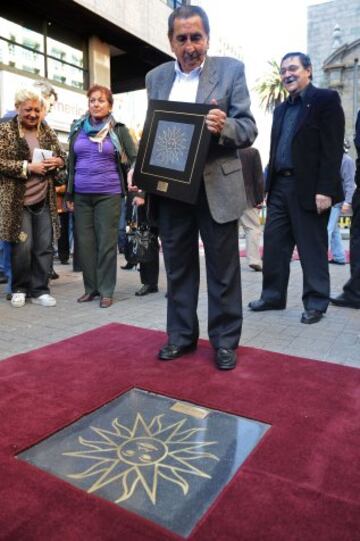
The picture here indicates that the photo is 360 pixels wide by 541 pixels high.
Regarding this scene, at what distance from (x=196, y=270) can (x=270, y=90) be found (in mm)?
52721

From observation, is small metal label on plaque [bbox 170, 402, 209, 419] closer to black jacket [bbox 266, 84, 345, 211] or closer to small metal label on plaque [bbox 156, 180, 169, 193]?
small metal label on plaque [bbox 156, 180, 169, 193]

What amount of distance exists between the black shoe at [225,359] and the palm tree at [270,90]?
51.5m

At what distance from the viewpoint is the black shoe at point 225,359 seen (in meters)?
2.98

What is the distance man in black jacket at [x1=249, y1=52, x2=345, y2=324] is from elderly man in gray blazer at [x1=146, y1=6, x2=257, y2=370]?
4.33 ft

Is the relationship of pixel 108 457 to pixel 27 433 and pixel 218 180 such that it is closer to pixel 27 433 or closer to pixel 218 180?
pixel 27 433

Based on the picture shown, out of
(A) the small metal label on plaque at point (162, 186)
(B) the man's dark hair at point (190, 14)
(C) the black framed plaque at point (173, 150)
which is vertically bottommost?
(A) the small metal label on plaque at point (162, 186)

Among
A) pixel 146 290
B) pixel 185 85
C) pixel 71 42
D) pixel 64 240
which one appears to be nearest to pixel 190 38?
pixel 185 85

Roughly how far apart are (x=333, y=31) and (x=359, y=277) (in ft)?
105

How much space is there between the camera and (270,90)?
51.7 meters

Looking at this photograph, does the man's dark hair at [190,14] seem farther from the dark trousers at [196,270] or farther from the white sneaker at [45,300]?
the white sneaker at [45,300]

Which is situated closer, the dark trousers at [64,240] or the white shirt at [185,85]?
the white shirt at [185,85]

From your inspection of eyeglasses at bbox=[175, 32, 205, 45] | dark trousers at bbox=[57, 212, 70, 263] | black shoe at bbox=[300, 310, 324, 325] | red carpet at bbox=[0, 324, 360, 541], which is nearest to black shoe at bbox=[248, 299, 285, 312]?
black shoe at bbox=[300, 310, 324, 325]

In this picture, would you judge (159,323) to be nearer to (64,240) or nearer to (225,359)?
(225,359)

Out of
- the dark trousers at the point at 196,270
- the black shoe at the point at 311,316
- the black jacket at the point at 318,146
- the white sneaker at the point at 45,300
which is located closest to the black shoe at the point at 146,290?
the white sneaker at the point at 45,300
